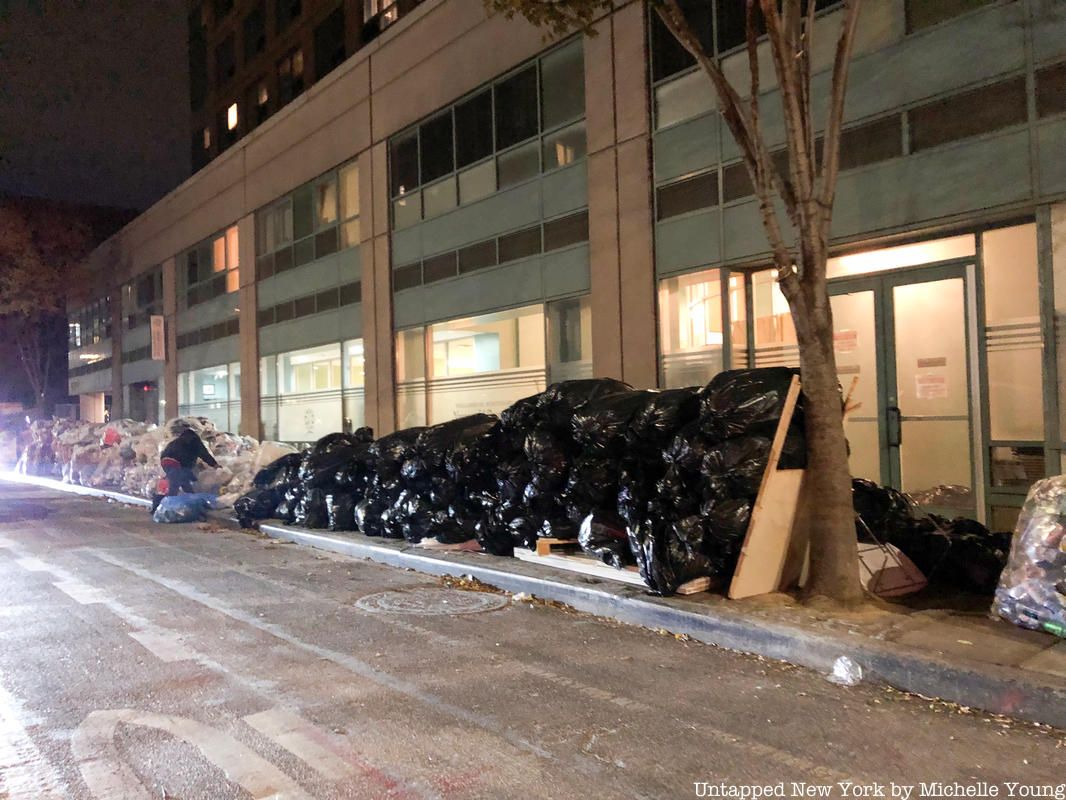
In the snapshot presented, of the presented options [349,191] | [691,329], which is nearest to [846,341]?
[691,329]

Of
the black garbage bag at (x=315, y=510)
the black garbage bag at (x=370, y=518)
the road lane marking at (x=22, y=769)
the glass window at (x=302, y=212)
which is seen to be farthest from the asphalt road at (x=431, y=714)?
the glass window at (x=302, y=212)

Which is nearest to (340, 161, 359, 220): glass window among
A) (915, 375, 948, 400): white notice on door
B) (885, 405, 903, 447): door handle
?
(885, 405, 903, 447): door handle

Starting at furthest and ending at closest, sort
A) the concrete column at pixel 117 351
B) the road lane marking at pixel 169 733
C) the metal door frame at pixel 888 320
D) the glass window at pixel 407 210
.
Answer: the concrete column at pixel 117 351 < the glass window at pixel 407 210 < the metal door frame at pixel 888 320 < the road lane marking at pixel 169 733

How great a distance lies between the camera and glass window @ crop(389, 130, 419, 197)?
16219mm

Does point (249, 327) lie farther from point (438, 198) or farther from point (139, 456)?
point (438, 198)

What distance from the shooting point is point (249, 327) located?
2184 centimetres

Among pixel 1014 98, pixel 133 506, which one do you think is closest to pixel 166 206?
pixel 133 506

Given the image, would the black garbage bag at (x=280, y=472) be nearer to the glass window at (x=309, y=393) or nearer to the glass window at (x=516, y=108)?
the glass window at (x=309, y=393)

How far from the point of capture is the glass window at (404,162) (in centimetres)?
1622

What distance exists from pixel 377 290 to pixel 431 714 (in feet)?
44.6

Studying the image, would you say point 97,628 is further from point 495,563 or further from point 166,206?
point 166,206

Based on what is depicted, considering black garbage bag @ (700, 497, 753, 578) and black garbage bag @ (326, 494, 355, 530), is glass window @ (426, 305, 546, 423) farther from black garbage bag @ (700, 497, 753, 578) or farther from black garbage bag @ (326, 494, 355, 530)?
black garbage bag @ (700, 497, 753, 578)

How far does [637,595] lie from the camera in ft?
20.1

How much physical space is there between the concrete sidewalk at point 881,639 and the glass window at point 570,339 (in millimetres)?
5841
